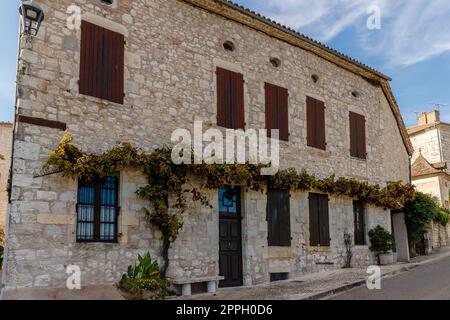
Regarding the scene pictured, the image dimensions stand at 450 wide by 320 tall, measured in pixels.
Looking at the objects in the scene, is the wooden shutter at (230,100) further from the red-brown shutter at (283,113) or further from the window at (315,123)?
the window at (315,123)

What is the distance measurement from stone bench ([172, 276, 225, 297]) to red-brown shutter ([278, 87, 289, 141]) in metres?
4.22

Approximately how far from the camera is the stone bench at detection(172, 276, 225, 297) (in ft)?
30.9

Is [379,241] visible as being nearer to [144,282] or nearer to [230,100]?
[230,100]

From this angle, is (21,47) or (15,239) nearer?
(15,239)

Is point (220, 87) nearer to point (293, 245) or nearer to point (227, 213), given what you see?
point (227, 213)

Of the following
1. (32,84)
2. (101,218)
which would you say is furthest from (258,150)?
(32,84)

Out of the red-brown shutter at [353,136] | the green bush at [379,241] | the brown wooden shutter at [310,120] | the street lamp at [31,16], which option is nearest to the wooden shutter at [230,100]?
the brown wooden shutter at [310,120]

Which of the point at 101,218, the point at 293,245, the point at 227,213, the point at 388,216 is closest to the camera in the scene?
the point at 101,218

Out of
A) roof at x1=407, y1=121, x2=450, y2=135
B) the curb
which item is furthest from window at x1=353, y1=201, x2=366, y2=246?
roof at x1=407, y1=121, x2=450, y2=135

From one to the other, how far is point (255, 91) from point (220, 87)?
1.17m

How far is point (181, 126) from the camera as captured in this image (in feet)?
34.0

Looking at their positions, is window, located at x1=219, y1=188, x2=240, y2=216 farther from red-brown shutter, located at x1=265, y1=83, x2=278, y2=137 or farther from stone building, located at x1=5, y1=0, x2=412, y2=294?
red-brown shutter, located at x1=265, y1=83, x2=278, y2=137

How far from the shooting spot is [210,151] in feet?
34.8

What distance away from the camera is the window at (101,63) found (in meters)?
9.12
